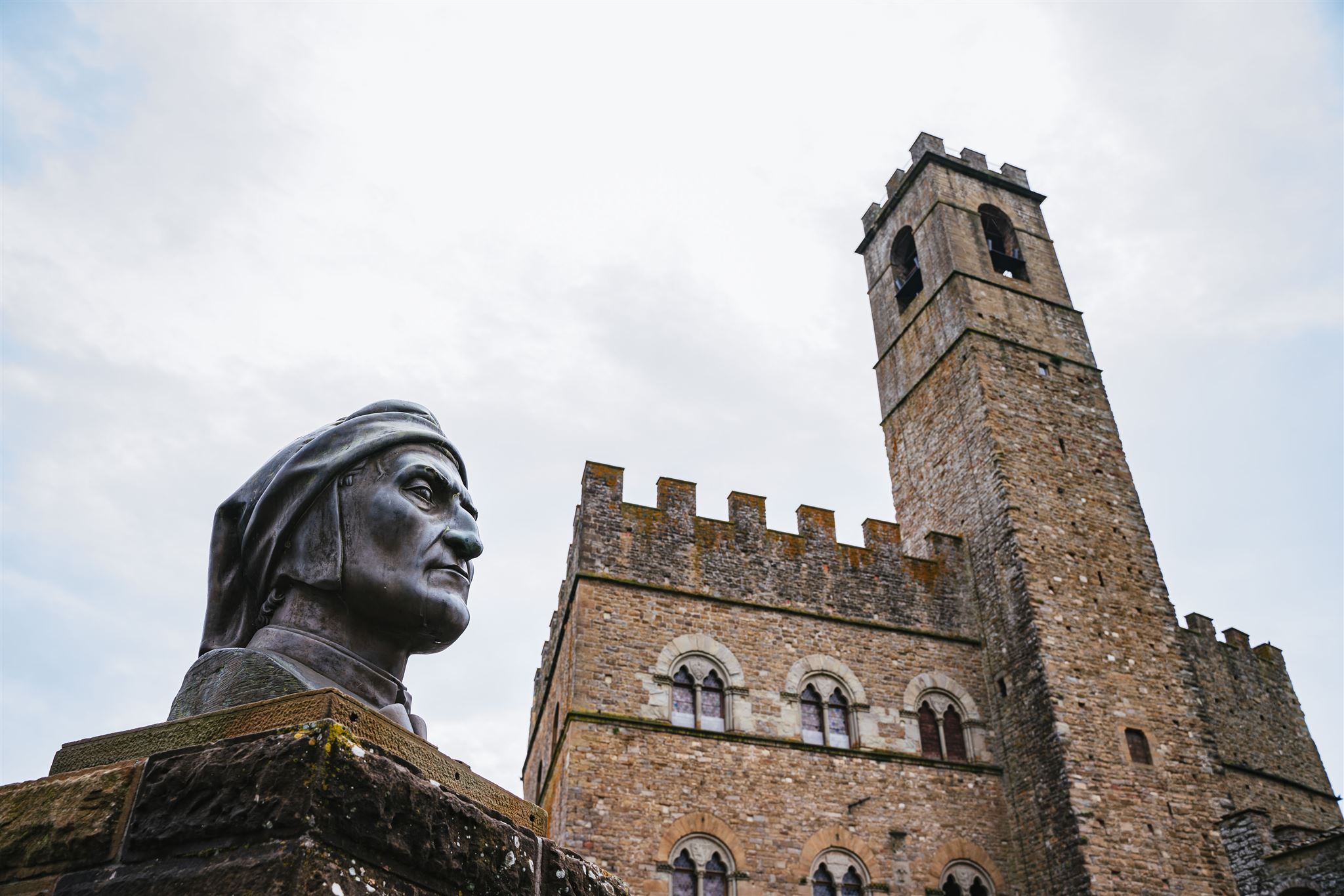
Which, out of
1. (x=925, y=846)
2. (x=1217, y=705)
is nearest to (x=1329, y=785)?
(x=1217, y=705)

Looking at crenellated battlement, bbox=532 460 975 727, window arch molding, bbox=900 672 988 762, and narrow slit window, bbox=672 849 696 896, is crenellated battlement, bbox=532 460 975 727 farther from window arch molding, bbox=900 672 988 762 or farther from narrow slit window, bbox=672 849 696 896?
narrow slit window, bbox=672 849 696 896

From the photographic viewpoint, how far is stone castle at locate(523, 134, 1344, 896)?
12484 mm

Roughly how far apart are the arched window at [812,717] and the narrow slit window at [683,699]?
1.68 m

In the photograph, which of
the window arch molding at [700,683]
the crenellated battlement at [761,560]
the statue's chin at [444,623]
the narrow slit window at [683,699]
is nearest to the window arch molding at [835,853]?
the window arch molding at [700,683]

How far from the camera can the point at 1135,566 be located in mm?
15625

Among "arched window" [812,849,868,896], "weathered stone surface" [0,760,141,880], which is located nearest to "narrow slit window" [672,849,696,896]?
"arched window" [812,849,868,896]

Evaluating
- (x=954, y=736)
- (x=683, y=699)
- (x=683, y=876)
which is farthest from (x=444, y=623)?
(x=954, y=736)

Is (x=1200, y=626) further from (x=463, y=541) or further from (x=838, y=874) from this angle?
(x=463, y=541)

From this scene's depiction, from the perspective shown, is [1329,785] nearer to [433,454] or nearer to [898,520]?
[898,520]

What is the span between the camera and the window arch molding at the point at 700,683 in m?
13.2

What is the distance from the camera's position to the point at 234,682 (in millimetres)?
2201

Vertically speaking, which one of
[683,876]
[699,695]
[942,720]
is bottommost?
[683,876]

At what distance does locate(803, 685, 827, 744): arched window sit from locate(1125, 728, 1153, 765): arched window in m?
4.35

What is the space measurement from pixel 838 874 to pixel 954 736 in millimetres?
3161
